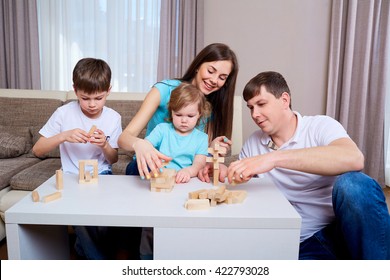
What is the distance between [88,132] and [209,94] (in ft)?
1.85

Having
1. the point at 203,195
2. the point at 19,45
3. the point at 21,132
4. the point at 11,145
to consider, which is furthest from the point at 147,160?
the point at 19,45

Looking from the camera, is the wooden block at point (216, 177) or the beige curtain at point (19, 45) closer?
the wooden block at point (216, 177)

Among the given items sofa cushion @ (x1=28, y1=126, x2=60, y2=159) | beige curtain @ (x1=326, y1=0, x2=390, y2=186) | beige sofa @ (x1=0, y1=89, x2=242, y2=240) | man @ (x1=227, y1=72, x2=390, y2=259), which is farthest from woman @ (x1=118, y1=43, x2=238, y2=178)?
beige curtain @ (x1=326, y1=0, x2=390, y2=186)

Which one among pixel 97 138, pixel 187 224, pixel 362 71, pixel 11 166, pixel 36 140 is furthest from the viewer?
pixel 362 71

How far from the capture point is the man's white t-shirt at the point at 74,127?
5.43ft

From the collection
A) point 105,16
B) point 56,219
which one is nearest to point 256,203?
point 56,219

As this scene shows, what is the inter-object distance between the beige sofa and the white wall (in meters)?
0.99

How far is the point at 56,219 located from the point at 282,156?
0.68 meters

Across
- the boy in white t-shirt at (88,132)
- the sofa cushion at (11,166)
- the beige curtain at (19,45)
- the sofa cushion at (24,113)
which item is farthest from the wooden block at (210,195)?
the beige curtain at (19,45)

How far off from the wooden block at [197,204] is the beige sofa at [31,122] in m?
1.19

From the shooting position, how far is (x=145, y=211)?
94 centimetres

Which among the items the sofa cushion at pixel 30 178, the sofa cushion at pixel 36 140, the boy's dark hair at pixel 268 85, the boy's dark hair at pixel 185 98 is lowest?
the sofa cushion at pixel 30 178

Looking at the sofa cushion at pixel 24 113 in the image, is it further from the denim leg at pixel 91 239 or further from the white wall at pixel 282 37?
the white wall at pixel 282 37

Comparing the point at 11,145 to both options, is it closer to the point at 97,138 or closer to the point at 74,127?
the point at 74,127
